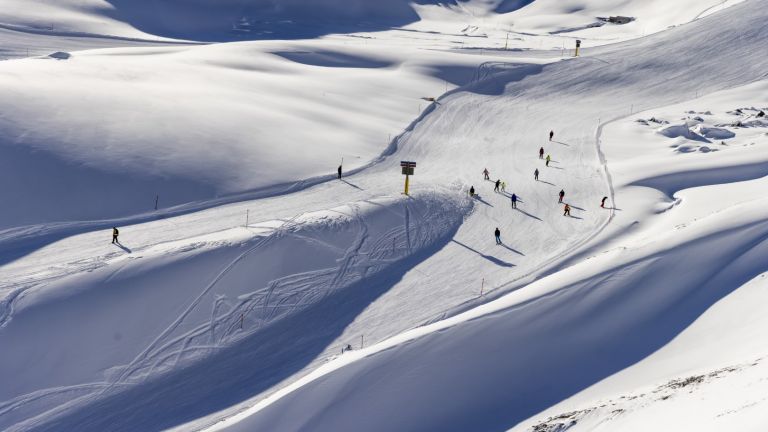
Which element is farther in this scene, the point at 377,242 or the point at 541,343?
the point at 377,242

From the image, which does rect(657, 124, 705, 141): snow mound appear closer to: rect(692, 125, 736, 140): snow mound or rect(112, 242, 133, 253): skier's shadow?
rect(692, 125, 736, 140): snow mound

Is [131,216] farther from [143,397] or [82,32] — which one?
[82,32]

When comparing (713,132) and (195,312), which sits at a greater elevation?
(713,132)

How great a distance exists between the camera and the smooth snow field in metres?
20.5

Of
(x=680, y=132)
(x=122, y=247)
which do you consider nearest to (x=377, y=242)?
(x=122, y=247)

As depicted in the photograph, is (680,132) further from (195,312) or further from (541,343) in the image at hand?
(195,312)

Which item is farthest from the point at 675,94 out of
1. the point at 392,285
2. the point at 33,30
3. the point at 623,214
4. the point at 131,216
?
the point at 33,30

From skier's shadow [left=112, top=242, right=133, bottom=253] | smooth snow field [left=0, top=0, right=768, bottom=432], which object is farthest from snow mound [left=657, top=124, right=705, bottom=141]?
skier's shadow [left=112, top=242, right=133, bottom=253]

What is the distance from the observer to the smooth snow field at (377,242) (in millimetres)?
20453

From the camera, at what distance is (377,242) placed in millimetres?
29547

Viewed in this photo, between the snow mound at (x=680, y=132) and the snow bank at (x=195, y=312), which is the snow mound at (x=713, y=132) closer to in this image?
the snow mound at (x=680, y=132)

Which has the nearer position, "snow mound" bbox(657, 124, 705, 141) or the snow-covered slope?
the snow-covered slope

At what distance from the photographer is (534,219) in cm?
3272

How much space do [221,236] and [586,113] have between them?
93.0 feet
